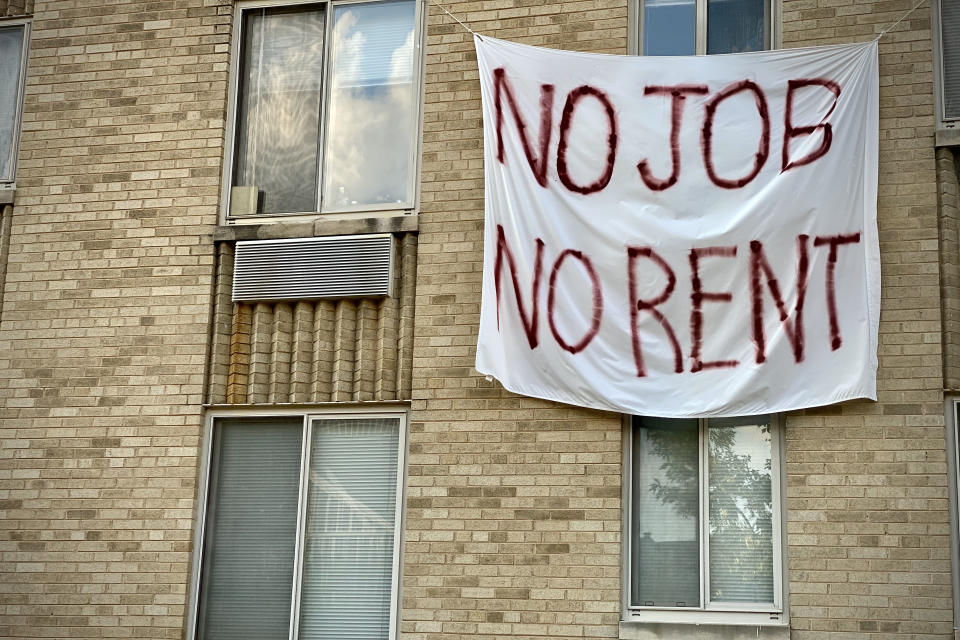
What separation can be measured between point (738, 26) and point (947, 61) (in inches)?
64.3

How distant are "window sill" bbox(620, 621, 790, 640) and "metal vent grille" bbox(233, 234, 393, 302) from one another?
10.8 ft

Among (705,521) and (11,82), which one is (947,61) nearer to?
(705,521)

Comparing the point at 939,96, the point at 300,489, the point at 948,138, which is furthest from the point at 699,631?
the point at 939,96

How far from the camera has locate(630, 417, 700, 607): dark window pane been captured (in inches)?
379

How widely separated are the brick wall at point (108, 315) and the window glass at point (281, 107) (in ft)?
0.88

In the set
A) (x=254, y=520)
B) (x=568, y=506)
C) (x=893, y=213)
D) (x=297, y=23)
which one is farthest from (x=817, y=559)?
(x=297, y=23)

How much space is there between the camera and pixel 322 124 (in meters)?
11.3

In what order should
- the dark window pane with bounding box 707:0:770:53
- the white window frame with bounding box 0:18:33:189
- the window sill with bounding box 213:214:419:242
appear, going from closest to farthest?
1. the dark window pane with bounding box 707:0:770:53
2. the window sill with bounding box 213:214:419:242
3. the white window frame with bounding box 0:18:33:189

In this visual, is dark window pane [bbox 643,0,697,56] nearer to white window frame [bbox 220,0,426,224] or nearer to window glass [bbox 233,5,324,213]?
white window frame [bbox 220,0,426,224]

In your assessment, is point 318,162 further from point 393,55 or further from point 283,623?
point 283,623

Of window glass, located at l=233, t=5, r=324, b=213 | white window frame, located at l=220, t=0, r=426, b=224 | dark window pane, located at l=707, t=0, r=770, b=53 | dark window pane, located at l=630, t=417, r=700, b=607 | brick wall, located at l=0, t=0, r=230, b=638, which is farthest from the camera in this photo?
window glass, located at l=233, t=5, r=324, b=213

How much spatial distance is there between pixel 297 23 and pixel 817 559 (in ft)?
21.0

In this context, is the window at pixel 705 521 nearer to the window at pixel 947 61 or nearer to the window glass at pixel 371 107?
the window at pixel 947 61

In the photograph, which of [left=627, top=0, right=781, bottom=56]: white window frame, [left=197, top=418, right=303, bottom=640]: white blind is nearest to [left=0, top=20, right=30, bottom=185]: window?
[left=197, top=418, right=303, bottom=640]: white blind
